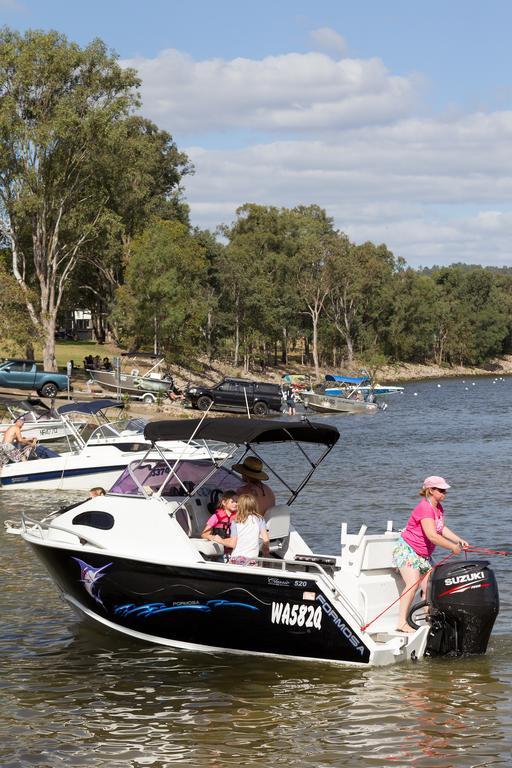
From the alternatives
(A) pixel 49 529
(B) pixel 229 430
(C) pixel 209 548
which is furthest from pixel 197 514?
(A) pixel 49 529

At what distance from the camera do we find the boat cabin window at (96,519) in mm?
13547

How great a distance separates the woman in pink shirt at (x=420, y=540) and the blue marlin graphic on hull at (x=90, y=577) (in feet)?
12.2

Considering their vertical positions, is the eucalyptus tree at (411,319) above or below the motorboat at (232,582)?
above

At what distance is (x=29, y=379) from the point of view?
54.2 m

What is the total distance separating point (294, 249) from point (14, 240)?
57095 millimetres

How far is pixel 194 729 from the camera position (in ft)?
35.4

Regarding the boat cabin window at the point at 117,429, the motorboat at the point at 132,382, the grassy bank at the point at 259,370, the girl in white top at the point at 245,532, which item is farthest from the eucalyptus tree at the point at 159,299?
the girl in white top at the point at 245,532

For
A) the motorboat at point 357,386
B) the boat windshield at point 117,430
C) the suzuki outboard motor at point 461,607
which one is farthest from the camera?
the motorboat at point 357,386

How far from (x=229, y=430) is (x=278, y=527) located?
75.1 inches

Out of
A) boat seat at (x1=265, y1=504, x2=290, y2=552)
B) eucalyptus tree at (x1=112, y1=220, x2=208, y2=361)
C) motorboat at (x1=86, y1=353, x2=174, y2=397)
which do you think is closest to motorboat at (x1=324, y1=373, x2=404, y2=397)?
eucalyptus tree at (x1=112, y1=220, x2=208, y2=361)

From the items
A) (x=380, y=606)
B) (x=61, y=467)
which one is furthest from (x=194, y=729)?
(x=61, y=467)

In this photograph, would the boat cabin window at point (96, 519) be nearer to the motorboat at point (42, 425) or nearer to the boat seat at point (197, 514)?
the boat seat at point (197, 514)

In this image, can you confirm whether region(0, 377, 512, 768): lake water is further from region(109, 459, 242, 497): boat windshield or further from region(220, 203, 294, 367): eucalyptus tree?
region(220, 203, 294, 367): eucalyptus tree

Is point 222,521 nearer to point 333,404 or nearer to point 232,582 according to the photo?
point 232,582
